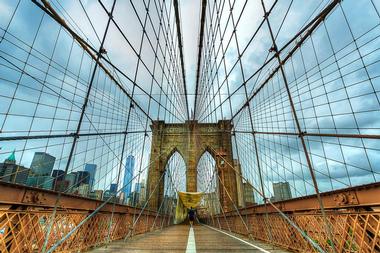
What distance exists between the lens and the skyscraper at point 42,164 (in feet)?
18.4

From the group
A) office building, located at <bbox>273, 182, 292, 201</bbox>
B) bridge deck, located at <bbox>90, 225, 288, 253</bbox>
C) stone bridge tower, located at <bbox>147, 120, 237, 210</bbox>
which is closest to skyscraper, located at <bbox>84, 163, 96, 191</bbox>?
bridge deck, located at <bbox>90, 225, 288, 253</bbox>

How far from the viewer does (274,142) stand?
8.89 meters

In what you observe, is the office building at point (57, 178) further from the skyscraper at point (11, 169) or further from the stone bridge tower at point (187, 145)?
the stone bridge tower at point (187, 145)

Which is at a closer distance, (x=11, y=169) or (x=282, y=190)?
(x=11, y=169)

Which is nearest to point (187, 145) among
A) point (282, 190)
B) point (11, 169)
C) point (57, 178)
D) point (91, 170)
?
point (91, 170)

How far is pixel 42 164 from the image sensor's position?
19.3ft

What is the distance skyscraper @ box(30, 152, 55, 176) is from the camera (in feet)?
18.4

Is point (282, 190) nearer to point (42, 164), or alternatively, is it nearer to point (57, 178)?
point (57, 178)

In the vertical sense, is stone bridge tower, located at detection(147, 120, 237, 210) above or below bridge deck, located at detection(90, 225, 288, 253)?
above

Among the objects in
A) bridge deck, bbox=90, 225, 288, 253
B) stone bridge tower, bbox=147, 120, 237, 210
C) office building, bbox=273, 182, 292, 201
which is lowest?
bridge deck, bbox=90, 225, 288, 253

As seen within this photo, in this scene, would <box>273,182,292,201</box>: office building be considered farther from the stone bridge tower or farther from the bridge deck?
the stone bridge tower

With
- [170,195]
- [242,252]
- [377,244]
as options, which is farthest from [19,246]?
[170,195]

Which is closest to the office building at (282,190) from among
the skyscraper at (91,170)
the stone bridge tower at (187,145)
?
the skyscraper at (91,170)

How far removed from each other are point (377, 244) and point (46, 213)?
207 inches
